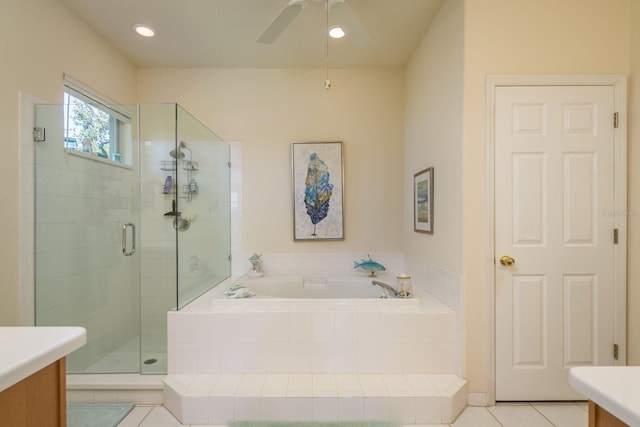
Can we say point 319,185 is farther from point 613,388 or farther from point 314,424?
point 613,388

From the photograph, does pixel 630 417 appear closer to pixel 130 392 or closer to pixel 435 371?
pixel 435 371

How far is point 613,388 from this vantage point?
0.66m

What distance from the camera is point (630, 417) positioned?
1.90ft

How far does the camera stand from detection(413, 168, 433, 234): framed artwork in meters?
2.40

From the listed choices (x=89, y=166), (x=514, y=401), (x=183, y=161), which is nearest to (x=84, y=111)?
(x=89, y=166)

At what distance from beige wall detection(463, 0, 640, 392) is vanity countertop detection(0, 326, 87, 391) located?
1.93 meters

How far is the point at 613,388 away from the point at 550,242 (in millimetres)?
1511

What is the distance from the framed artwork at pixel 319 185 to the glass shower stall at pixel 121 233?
1004mm

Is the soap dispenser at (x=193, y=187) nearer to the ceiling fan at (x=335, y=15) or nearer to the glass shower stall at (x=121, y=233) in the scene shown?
the glass shower stall at (x=121, y=233)

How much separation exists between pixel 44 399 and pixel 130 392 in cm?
143

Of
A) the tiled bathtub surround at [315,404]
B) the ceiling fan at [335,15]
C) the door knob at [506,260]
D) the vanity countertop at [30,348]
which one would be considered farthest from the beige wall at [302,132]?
the vanity countertop at [30,348]

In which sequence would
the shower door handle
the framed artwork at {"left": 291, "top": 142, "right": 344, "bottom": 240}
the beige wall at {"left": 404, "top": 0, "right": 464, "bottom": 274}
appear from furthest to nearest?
1. the framed artwork at {"left": 291, "top": 142, "right": 344, "bottom": 240}
2. the shower door handle
3. the beige wall at {"left": 404, "top": 0, "right": 464, "bottom": 274}

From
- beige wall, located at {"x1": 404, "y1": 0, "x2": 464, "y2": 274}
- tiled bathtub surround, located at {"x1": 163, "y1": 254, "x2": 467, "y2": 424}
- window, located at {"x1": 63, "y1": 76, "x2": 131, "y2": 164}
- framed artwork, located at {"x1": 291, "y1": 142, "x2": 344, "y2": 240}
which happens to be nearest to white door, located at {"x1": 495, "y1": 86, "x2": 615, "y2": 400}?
beige wall, located at {"x1": 404, "y1": 0, "x2": 464, "y2": 274}

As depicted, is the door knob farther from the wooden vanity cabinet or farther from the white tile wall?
the wooden vanity cabinet
